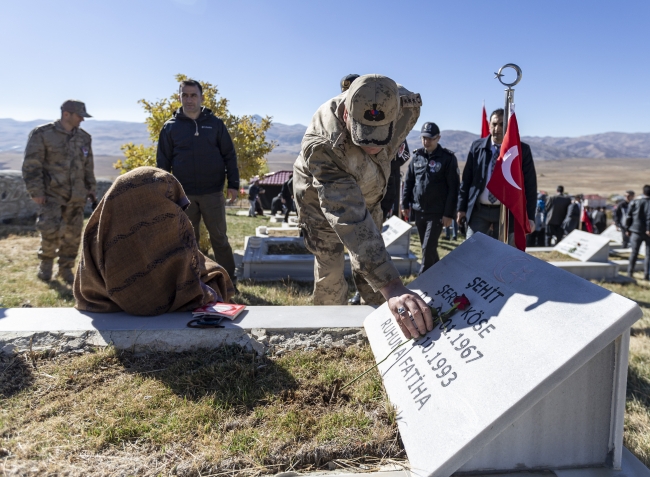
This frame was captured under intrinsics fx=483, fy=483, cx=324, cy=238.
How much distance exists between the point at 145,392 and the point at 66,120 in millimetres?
4519

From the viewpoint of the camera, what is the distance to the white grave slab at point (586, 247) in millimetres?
7250

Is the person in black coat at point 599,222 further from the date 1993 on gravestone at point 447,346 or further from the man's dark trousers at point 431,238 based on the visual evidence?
the date 1993 on gravestone at point 447,346

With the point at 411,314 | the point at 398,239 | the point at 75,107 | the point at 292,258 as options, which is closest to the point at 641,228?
the point at 398,239

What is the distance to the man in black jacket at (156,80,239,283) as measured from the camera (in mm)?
4859

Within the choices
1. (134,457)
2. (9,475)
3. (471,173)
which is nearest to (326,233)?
(134,457)

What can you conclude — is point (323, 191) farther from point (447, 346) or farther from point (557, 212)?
point (557, 212)

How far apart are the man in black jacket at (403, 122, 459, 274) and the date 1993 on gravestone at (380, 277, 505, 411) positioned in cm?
321

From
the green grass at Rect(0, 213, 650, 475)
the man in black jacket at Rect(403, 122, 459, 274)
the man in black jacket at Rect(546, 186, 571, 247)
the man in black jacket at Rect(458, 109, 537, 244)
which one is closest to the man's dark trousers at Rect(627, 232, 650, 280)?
the man in black jacket at Rect(546, 186, 571, 247)

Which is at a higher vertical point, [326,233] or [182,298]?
[326,233]

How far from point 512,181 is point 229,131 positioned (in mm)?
5502

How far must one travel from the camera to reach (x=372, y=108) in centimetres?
217

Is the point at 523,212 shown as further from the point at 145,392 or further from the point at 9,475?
the point at 9,475

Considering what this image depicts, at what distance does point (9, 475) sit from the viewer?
1.59 meters

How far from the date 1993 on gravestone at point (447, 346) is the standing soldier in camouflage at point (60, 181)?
4804mm
